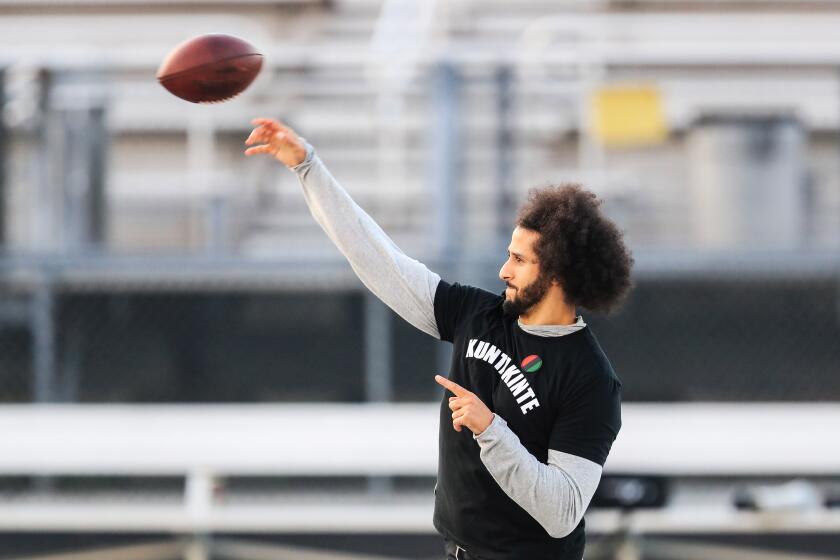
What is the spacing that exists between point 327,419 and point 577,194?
298 centimetres

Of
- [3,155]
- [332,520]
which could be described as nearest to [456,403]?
[332,520]

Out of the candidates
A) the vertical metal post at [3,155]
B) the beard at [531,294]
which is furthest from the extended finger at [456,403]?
the vertical metal post at [3,155]

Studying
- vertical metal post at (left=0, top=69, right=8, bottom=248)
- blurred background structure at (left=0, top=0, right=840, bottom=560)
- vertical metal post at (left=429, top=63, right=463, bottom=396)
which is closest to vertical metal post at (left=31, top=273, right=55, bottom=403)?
blurred background structure at (left=0, top=0, right=840, bottom=560)

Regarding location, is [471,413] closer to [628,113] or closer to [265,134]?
[265,134]

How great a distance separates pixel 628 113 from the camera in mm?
6121

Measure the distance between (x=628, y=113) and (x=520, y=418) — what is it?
4016mm

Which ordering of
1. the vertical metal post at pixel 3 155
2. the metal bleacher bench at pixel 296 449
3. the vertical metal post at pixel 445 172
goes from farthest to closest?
the vertical metal post at pixel 3 155 → the vertical metal post at pixel 445 172 → the metal bleacher bench at pixel 296 449

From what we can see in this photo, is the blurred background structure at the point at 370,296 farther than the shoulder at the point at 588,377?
Yes

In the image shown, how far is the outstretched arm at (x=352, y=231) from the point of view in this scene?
2519 mm

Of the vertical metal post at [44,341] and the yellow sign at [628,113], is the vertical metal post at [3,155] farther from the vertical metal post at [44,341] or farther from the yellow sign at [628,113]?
the yellow sign at [628,113]

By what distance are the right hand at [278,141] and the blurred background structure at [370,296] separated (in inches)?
Answer: 111

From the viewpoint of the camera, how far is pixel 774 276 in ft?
21.0

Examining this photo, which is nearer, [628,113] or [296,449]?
[296,449]

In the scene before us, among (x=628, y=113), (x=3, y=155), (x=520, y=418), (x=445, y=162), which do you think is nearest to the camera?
(x=520, y=418)
